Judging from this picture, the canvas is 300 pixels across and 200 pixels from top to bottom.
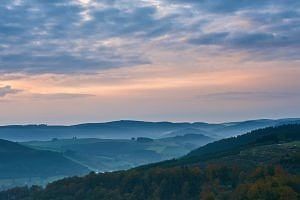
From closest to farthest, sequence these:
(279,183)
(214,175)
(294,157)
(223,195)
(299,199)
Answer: (299,199) < (279,183) < (223,195) < (214,175) < (294,157)

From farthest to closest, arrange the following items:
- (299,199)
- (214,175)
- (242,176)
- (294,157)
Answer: (294,157) → (214,175) → (242,176) → (299,199)

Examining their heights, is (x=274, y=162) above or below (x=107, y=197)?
above

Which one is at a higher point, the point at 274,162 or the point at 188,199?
the point at 274,162

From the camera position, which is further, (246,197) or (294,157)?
(294,157)

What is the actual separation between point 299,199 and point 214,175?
54717 mm

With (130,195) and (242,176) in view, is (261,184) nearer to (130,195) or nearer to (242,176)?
(242,176)

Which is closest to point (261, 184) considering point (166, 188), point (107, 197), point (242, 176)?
point (242, 176)

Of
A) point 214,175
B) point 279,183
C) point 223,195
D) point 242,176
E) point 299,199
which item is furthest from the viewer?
point 214,175

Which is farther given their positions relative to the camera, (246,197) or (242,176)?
(242,176)

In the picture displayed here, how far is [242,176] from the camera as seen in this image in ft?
565

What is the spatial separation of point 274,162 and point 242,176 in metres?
32.6

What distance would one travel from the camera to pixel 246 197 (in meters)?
138

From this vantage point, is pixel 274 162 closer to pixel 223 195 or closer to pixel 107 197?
pixel 223 195

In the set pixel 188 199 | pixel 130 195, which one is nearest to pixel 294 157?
pixel 188 199
